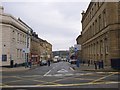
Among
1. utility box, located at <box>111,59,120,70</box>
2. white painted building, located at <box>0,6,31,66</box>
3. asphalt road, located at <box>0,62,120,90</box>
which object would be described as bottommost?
asphalt road, located at <box>0,62,120,90</box>

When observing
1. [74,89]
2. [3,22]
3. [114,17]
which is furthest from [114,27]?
[74,89]

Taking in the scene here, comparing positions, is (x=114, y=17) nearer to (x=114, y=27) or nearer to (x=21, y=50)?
(x=114, y=27)

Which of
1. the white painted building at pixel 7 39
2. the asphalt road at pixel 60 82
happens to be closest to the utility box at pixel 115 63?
the asphalt road at pixel 60 82

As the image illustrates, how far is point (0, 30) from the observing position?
1895 inches

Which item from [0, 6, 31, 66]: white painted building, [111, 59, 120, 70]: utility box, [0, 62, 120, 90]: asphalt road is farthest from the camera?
[0, 6, 31, 66]: white painted building

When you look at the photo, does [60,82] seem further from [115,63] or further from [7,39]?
[7,39]

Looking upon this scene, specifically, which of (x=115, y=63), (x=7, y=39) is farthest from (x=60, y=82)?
(x=7, y=39)

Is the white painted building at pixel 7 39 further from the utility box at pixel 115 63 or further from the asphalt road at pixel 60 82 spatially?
the asphalt road at pixel 60 82

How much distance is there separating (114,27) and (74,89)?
24.7 m

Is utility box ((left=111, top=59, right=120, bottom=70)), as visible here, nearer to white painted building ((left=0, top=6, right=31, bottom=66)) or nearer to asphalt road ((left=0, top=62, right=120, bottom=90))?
asphalt road ((left=0, top=62, right=120, bottom=90))

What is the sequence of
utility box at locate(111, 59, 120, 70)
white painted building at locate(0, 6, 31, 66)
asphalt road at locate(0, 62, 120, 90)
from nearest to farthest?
1. asphalt road at locate(0, 62, 120, 90)
2. utility box at locate(111, 59, 120, 70)
3. white painted building at locate(0, 6, 31, 66)

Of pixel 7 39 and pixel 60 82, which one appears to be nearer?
pixel 60 82

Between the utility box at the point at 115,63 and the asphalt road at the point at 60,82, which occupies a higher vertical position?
the utility box at the point at 115,63

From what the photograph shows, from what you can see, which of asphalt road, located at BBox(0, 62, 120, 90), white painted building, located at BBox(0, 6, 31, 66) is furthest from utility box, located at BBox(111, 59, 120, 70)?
white painted building, located at BBox(0, 6, 31, 66)
